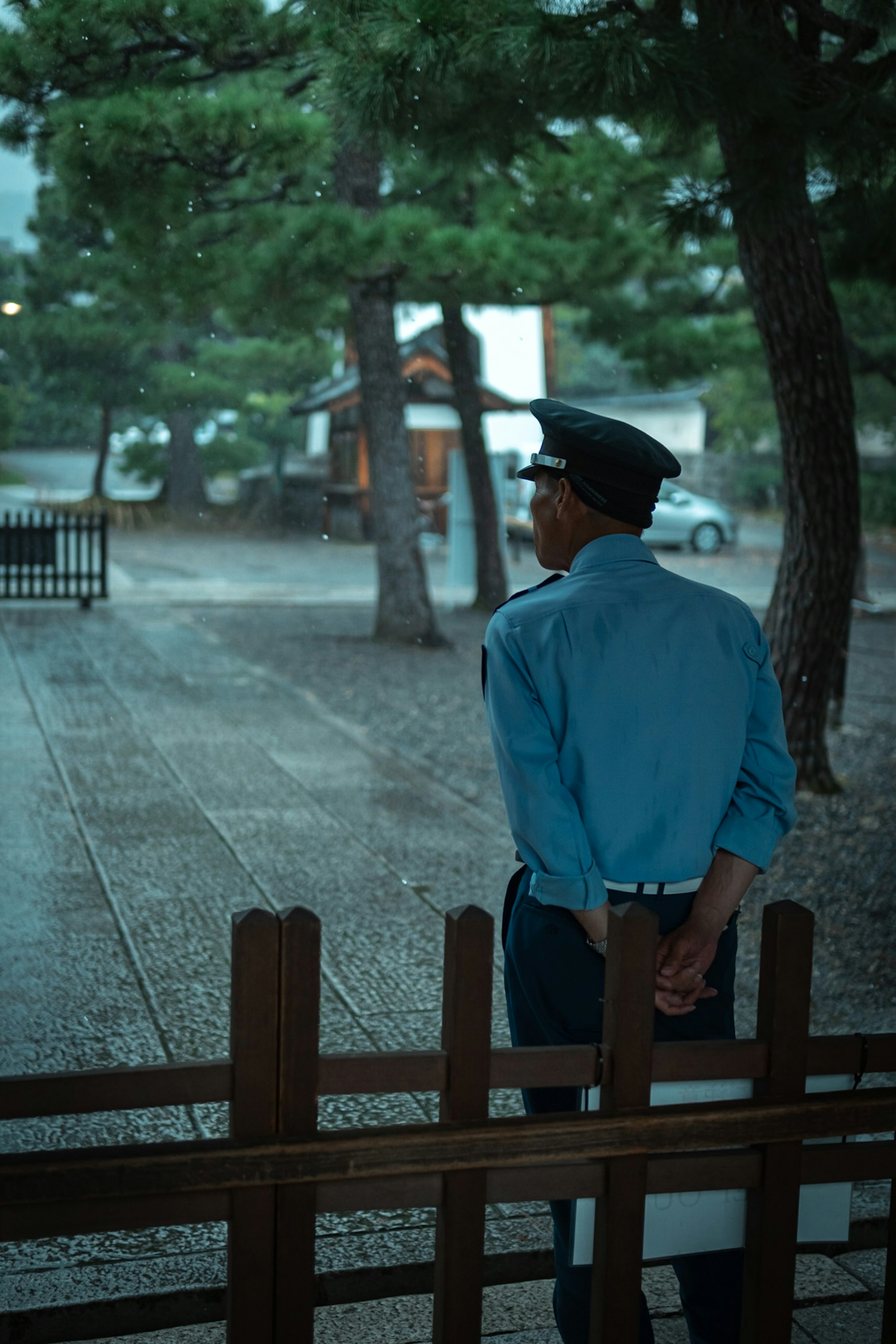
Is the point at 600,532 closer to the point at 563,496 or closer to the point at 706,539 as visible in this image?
the point at 563,496

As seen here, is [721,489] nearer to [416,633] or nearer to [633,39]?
[416,633]

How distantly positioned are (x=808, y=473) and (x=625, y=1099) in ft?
18.2

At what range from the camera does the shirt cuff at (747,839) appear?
2.10m

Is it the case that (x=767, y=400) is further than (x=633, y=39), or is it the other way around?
(x=767, y=400)

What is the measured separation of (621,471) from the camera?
208 centimetres

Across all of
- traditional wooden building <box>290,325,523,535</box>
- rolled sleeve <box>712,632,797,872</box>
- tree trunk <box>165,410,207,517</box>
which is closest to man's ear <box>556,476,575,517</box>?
rolled sleeve <box>712,632,797,872</box>

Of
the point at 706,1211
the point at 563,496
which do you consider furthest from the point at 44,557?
the point at 706,1211

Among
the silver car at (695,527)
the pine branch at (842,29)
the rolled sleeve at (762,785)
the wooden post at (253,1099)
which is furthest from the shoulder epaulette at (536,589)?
the silver car at (695,527)

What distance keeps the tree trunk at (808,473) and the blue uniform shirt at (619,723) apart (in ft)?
15.0

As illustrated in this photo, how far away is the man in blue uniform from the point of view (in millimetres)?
2012

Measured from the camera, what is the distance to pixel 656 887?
6.84ft

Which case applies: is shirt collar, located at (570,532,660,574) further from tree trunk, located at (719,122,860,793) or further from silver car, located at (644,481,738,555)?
silver car, located at (644,481,738,555)

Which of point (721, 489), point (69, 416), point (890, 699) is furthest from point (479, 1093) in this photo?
point (721, 489)

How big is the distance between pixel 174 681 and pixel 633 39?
7352 millimetres
